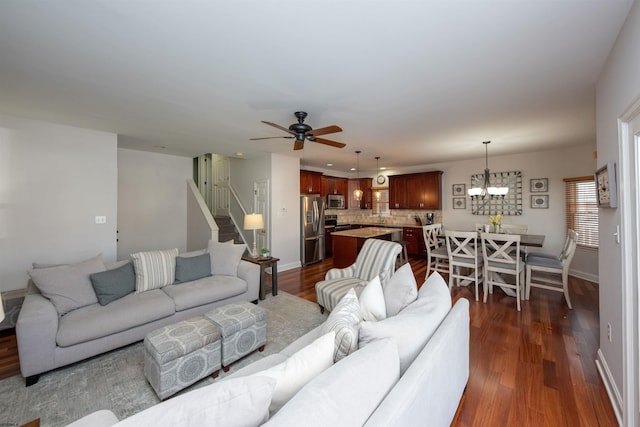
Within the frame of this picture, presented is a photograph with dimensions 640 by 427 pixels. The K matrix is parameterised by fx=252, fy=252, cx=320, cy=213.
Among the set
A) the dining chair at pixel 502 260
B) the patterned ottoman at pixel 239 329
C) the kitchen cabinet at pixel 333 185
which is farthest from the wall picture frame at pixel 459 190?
the patterned ottoman at pixel 239 329

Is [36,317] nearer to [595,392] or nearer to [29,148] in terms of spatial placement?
[29,148]

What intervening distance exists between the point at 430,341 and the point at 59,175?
4.89 m

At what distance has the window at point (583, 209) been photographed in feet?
14.8

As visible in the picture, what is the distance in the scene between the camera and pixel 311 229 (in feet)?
20.0

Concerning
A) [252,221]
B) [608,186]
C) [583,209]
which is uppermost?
[608,186]

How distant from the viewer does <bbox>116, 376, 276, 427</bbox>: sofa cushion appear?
0.71 metres

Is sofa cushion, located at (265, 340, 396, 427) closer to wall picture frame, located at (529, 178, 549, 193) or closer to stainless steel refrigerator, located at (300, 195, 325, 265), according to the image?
stainless steel refrigerator, located at (300, 195, 325, 265)

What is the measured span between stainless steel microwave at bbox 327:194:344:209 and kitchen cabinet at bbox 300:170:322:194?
0.62 m

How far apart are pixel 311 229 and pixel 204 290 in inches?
133

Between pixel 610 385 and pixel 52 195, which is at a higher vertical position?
pixel 52 195

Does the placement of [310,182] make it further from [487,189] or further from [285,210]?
[487,189]

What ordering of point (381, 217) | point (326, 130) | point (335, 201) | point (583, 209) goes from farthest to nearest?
point (381, 217) < point (335, 201) < point (583, 209) < point (326, 130)

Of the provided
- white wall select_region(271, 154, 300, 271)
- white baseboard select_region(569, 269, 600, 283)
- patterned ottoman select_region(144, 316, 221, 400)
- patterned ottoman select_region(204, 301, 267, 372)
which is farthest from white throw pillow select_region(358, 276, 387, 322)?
white baseboard select_region(569, 269, 600, 283)

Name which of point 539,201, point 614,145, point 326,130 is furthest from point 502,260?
point 326,130
